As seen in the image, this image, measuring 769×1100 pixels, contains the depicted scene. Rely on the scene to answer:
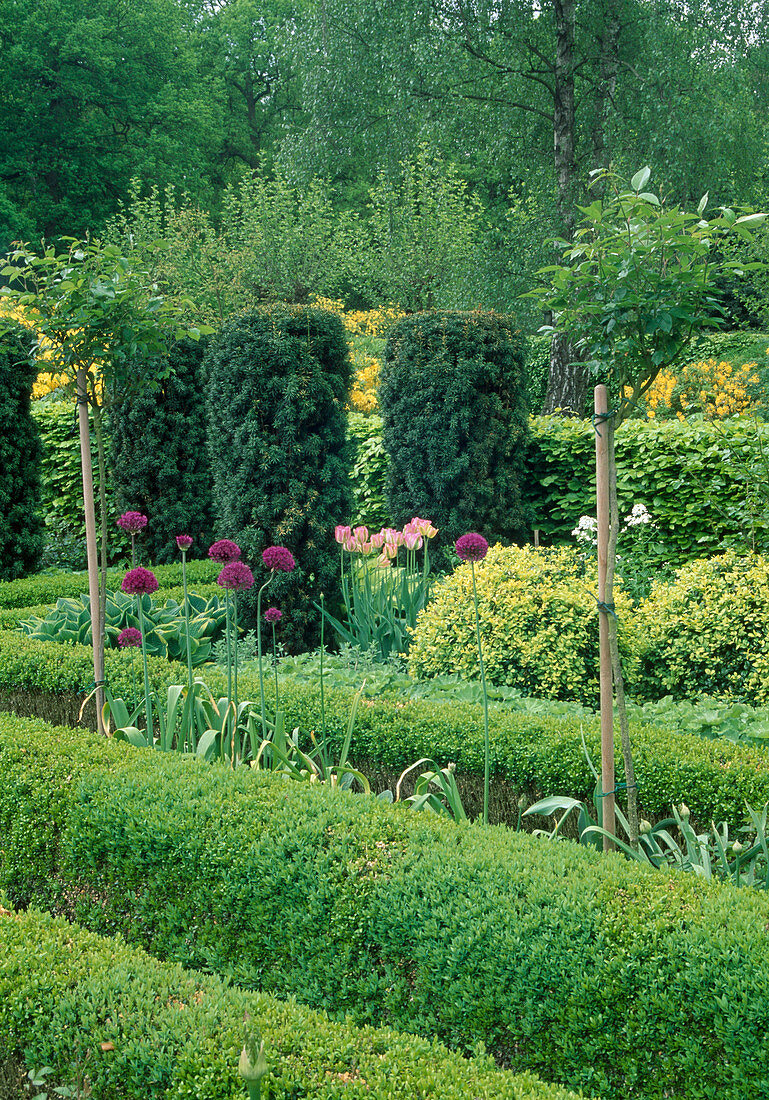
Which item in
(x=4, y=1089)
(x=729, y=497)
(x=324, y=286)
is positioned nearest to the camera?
(x=4, y=1089)

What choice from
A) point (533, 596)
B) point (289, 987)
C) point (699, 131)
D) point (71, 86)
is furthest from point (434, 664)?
point (71, 86)

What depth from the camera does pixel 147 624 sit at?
5.26 meters

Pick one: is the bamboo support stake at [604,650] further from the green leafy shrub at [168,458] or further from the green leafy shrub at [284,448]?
the green leafy shrub at [168,458]

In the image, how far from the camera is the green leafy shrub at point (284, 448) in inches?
240

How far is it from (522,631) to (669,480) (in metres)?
3.23

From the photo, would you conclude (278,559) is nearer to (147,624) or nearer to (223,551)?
(223,551)

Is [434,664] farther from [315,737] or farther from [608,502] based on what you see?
[608,502]

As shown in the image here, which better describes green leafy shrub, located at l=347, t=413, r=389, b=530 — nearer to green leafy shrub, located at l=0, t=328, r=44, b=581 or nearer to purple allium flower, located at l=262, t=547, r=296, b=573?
green leafy shrub, located at l=0, t=328, r=44, b=581

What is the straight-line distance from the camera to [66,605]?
5.68m

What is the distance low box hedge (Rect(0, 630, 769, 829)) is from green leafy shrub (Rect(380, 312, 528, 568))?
3.18 meters

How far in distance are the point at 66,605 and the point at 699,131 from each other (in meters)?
9.77

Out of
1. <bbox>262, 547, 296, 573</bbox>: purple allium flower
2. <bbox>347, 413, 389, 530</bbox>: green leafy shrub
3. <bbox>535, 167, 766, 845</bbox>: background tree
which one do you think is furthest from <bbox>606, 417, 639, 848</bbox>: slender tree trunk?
<bbox>347, 413, 389, 530</bbox>: green leafy shrub

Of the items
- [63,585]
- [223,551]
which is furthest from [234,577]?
[63,585]

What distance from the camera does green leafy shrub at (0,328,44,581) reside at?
27.4 feet
